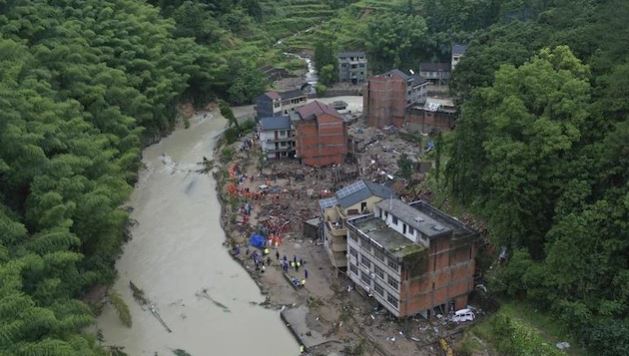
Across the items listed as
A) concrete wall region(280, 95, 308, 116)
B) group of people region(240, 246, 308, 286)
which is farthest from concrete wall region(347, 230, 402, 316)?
concrete wall region(280, 95, 308, 116)

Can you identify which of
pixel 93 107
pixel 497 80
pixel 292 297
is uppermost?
pixel 497 80

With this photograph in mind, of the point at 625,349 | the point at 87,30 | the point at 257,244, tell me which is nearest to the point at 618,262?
the point at 625,349

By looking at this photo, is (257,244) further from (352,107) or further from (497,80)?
(352,107)

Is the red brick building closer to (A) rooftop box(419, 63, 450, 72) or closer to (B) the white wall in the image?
(B) the white wall

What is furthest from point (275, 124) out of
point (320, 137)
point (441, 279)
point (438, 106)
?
point (441, 279)

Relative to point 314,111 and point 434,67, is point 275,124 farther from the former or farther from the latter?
point 434,67

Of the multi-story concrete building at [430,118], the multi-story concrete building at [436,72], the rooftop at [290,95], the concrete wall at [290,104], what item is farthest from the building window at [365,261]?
the multi-story concrete building at [436,72]

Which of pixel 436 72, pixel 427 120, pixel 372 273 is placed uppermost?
pixel 436 72
